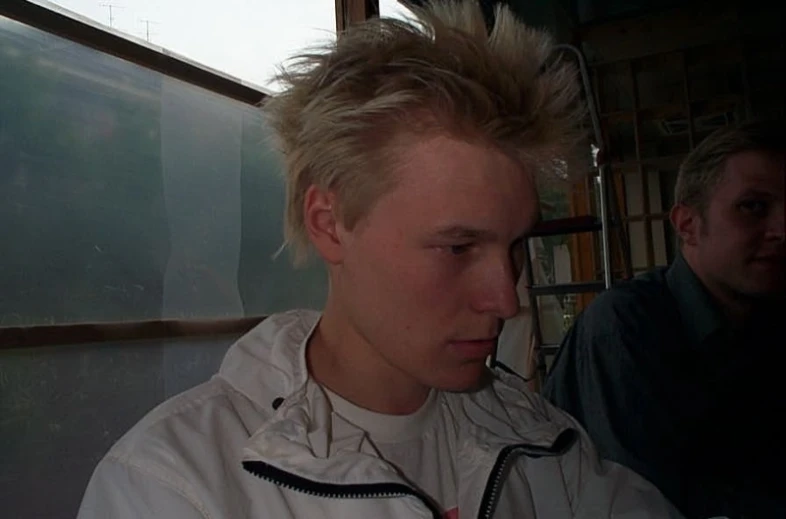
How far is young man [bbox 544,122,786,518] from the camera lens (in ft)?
2.65

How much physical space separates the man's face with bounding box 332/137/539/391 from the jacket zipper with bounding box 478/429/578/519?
97mm

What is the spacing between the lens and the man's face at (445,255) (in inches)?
17.7

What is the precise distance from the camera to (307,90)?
0.51 metres

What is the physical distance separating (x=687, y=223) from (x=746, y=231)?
3.4 inches

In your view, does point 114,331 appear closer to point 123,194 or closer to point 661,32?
point 123,194

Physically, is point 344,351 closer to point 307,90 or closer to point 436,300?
→ point 436,300

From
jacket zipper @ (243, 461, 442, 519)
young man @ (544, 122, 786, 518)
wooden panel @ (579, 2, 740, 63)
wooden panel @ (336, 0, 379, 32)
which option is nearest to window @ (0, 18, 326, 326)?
wooden panel @ (336, 0, 379, 32)

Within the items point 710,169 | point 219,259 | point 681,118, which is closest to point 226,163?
point 219,259

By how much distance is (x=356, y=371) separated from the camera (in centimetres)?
53

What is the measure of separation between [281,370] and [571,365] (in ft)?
1.86

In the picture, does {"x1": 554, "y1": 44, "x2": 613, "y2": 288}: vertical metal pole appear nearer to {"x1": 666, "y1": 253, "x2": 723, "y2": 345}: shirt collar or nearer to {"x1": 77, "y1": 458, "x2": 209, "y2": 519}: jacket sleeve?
{"x1": 666, "y1": 253, "x2": 723, "y2": 345}: shirt collar

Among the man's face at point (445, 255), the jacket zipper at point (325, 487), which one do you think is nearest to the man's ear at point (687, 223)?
the man's face at point (445, 255)

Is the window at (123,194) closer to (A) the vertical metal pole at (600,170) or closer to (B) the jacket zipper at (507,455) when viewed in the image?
(B) the jacket zipper at (507,455)

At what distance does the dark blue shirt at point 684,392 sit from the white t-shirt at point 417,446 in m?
0.38
